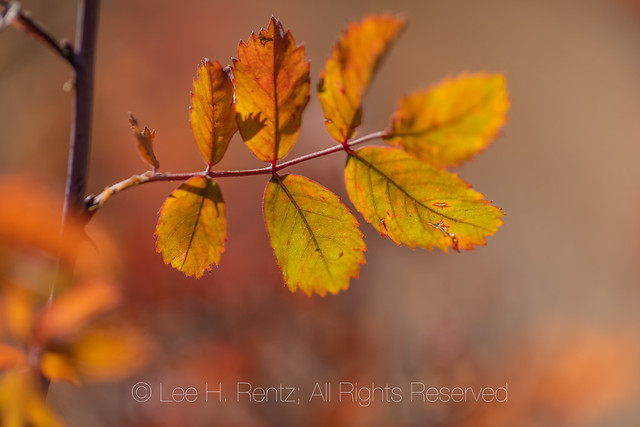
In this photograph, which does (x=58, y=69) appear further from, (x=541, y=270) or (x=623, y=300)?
(x=623, y=300)

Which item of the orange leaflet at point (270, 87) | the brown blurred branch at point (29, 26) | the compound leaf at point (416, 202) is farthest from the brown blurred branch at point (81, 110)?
the compound leaf at point (416, 202)

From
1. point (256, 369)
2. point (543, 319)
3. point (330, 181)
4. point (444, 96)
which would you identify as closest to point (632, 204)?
point (543, 319)

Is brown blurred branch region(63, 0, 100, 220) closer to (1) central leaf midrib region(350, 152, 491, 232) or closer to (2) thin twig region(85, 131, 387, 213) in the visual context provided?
(2) thin twig region(85, 131, 387, 213)

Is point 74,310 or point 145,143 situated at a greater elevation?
point 145,143

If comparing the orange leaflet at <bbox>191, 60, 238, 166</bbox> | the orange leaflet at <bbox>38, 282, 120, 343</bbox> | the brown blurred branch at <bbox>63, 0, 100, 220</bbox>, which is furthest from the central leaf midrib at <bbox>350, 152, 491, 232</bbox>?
the orange leaflet at <bbox>38, 282, 120, 343</bbox>

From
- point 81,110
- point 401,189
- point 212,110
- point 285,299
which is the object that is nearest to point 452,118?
point 401,189

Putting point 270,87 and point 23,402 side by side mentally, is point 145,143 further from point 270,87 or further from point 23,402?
point 23,402

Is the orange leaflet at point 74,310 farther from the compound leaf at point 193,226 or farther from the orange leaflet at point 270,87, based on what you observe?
the orange leaflet at point 270,87
